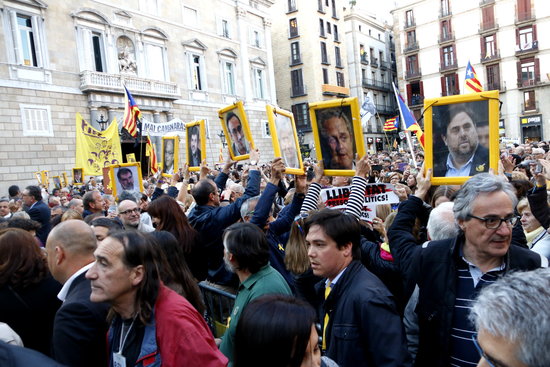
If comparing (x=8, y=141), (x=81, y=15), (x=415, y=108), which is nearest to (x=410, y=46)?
(x=415, y=108)

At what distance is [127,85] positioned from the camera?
21578 millimetres

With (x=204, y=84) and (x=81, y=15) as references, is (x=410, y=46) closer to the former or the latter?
(x=204, y=84)

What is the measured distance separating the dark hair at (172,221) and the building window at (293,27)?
38008mm

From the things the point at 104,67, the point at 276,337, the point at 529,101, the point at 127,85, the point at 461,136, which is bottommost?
the point at 276,337

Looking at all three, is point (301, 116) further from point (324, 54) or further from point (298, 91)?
point (324, 54)

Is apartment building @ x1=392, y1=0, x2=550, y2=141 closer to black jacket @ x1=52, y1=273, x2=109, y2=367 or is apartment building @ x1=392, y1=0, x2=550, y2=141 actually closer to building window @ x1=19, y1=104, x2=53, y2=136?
building window @ x1=19, y1=104, x2=53, y2=136

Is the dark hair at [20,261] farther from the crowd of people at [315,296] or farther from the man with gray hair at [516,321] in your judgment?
the man with gray hair at [516,321]

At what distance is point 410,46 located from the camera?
39.5 meters

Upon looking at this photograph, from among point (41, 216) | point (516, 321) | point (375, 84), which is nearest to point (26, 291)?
point (516, 321)

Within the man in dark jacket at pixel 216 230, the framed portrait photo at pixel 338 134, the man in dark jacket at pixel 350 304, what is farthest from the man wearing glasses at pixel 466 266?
the man in dark jacket at pixel 216 230

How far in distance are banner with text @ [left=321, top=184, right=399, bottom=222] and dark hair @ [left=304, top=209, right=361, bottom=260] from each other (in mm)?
1101

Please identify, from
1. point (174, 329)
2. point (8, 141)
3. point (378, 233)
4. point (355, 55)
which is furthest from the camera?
point (355, 55)

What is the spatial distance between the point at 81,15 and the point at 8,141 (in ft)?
23.7

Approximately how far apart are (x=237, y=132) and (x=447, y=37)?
38.6 meters
